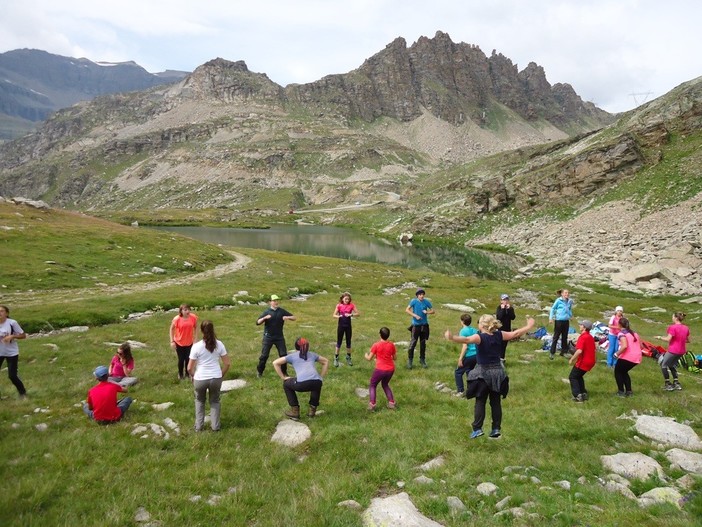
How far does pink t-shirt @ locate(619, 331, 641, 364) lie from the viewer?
46.4ft

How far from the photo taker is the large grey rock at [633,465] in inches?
349

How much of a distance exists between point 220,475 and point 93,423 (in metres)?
5.02

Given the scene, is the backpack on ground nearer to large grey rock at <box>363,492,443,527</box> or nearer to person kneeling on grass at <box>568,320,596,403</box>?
person kneeling on grass at <box>568,320,596,403</box>

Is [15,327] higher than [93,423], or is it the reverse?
[15,327]

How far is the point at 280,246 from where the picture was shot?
11462 centimetres

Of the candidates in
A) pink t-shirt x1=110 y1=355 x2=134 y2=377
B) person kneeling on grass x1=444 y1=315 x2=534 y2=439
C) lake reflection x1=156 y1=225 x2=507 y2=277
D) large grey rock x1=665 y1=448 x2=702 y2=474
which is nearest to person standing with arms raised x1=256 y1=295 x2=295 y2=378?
pink t-shirt x1=110 y1=355 x2=134 y2=377

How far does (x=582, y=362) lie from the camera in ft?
46.0

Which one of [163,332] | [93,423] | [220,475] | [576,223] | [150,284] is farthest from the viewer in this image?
[576,223]

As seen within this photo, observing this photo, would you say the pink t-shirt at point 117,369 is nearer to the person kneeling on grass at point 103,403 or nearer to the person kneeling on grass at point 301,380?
the person kneeling on grass at point 103,403

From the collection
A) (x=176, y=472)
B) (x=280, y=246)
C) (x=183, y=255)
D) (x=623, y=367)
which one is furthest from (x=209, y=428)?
(x=280, y=246)

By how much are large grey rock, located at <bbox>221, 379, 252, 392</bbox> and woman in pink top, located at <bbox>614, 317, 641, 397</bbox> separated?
13855 mm

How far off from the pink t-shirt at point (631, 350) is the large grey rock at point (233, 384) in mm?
14006

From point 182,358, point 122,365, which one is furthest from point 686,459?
point 122,365

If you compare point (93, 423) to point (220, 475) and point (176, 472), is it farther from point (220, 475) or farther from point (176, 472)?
point (220, 475)
